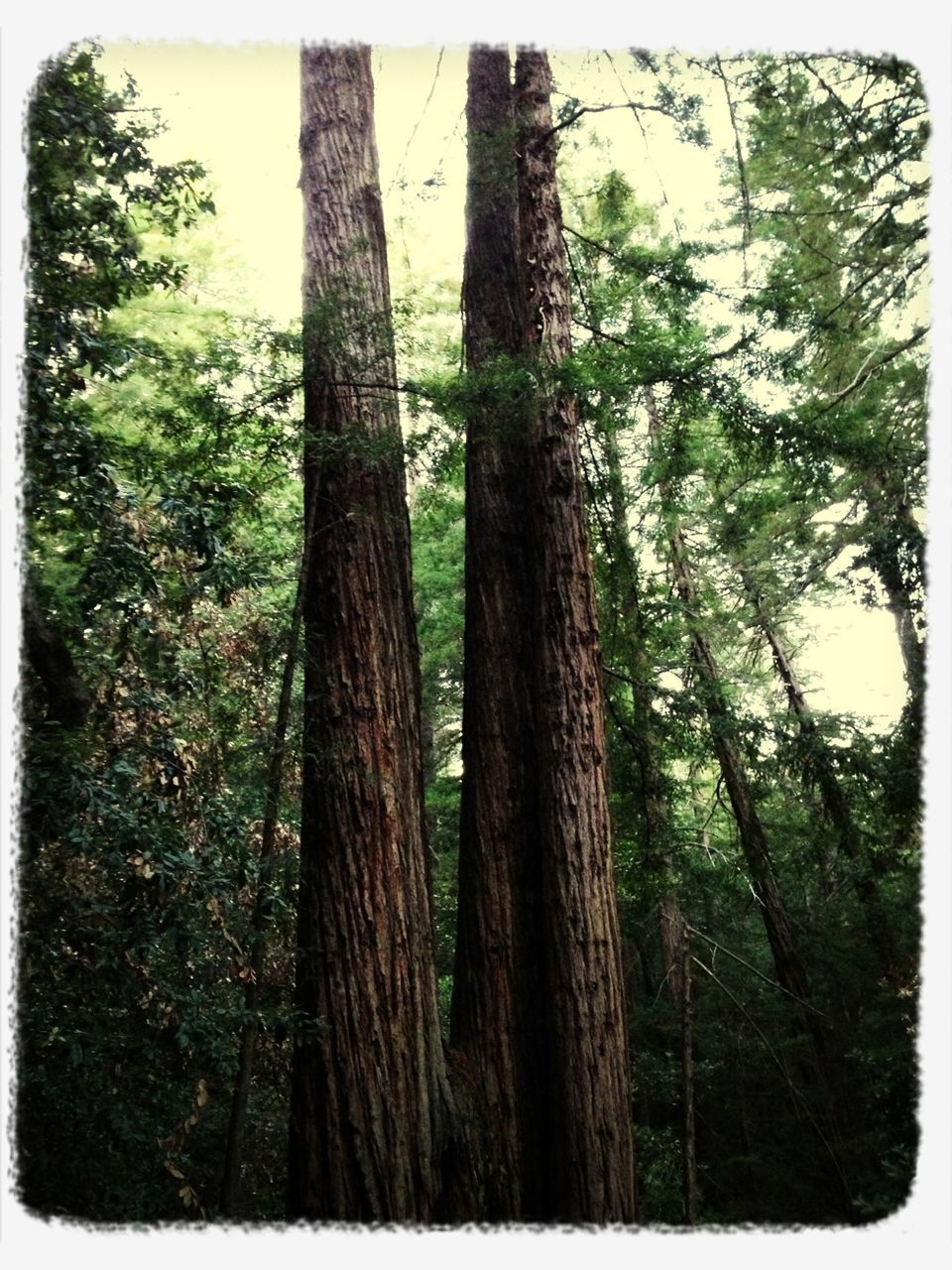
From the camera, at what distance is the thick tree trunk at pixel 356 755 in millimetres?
3994

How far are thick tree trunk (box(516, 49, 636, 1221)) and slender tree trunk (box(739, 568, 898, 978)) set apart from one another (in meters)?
3.90

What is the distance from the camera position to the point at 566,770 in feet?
15.2

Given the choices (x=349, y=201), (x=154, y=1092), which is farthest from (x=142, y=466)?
(x=154, y=1092)

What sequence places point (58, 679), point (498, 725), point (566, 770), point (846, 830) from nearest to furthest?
point (58, 679) < point (566, 770) < point (498, 725) < point (846, 830)

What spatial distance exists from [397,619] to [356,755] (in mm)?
727

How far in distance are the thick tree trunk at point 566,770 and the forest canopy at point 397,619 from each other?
17mm

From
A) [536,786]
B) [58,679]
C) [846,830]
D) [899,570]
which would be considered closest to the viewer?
[58,679]

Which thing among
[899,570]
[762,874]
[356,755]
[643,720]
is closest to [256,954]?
[356,755]

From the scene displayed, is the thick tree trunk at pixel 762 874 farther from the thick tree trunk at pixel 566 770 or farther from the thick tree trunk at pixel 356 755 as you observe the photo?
the thick tree trunk at pixel 356 755

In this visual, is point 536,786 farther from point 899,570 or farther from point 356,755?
point 899,570

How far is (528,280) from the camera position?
4996 mm

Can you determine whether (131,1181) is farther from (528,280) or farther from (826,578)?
(826,578)

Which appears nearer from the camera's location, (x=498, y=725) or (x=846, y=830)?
(x=498, y=725)

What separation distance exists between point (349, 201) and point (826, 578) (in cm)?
505
